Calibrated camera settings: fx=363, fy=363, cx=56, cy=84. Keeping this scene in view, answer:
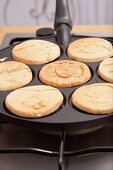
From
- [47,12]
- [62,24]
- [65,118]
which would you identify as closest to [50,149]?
[65,118]

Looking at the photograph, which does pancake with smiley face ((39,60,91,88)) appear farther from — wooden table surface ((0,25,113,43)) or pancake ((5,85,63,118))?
wooden table surface ((0,25,113,43))

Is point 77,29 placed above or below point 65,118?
below

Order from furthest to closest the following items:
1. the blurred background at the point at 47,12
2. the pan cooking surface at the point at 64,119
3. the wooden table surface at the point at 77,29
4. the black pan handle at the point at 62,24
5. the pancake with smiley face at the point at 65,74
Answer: the blurred background at the point at 47,12
the wooden table surface at the point at 77,29
the black pan handle at the point at 62,24
the pancake with smiley face at the point at 65,74
the pan cooking surface at the point at 64,119

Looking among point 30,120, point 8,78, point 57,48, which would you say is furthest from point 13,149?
point 57,48

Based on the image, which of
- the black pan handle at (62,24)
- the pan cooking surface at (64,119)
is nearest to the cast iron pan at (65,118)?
the pan cooking surface at (64,119)

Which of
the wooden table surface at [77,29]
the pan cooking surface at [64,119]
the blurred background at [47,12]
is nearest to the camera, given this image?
the pan cooking surface at [64,119]

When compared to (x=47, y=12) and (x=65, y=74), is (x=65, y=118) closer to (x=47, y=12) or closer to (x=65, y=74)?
(x=65, y=74)

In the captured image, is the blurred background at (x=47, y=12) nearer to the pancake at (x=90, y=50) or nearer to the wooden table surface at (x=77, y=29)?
the wooden table surface at (x=77, y=29)
